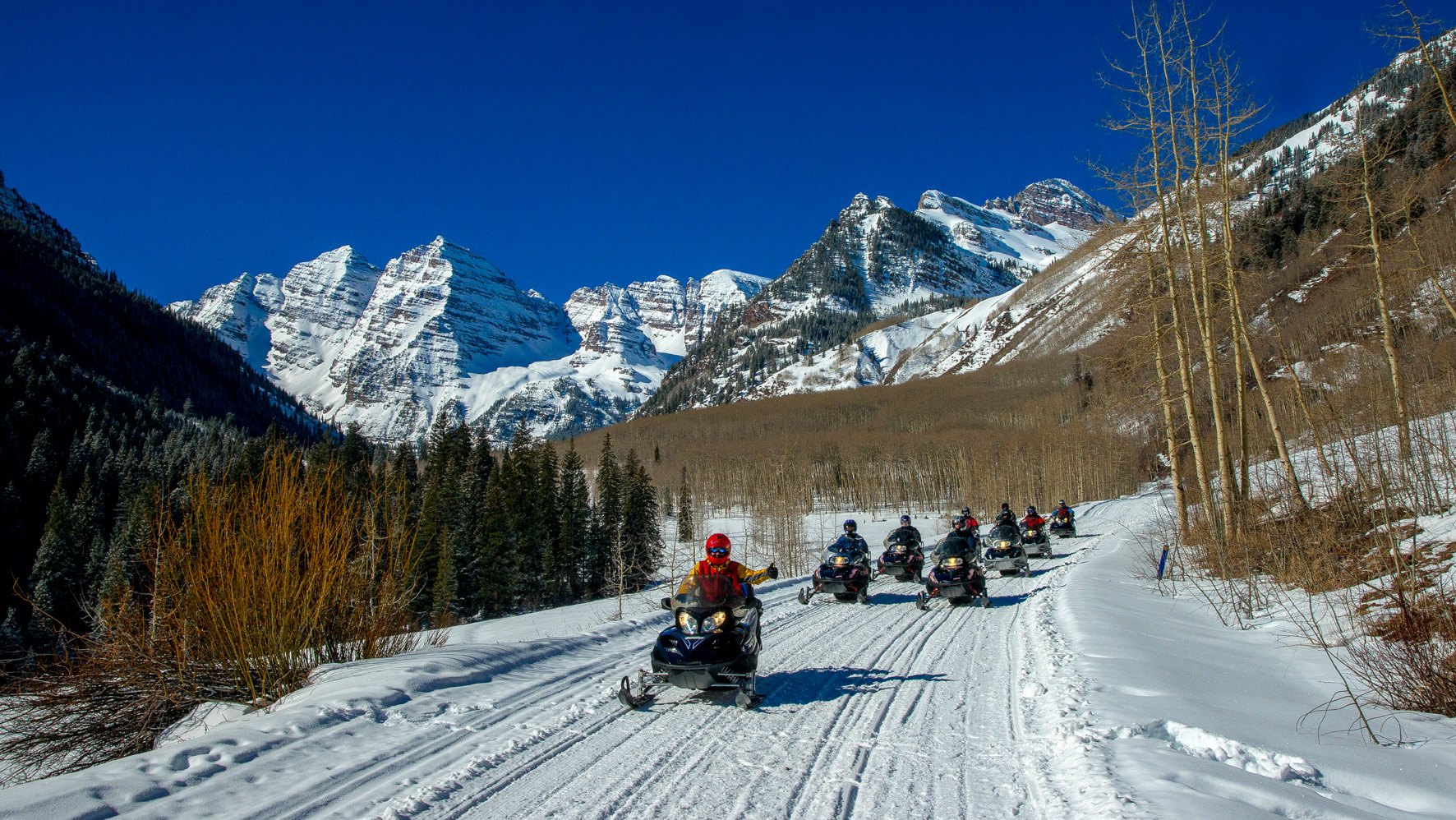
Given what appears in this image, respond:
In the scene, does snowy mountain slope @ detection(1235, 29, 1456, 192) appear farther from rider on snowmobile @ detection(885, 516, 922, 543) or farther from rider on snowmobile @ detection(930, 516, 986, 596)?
rider on snowmobile @ detection(885, 516, 922, 543)

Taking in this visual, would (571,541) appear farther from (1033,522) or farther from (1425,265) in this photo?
(1425,265)

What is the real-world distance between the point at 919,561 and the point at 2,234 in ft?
686

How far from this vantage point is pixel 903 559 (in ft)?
52.8

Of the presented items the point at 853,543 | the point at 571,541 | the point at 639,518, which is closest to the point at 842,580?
the point at 853,543

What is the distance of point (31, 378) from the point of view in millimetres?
87875

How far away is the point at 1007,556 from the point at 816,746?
14.6 m

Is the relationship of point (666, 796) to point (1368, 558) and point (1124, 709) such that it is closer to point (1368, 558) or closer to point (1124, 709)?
point (1124, 709)

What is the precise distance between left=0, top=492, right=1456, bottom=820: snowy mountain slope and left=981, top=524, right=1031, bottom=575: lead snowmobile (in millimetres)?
9504

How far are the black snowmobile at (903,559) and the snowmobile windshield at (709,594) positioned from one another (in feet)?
31.1

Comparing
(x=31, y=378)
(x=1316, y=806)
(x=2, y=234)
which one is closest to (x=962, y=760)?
(x=1316, y=806)

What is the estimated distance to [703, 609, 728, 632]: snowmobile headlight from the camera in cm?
689

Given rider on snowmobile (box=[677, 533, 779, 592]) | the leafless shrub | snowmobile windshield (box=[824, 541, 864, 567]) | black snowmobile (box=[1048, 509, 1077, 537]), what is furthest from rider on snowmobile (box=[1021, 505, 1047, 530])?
the leafless shrub

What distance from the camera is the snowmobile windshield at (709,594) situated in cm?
708

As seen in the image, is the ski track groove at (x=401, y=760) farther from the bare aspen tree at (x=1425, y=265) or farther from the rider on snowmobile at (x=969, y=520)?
the bare aspen tree at (x=1425, y=265)
